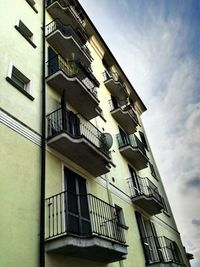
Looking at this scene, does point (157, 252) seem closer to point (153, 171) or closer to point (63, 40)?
point (153, 171)

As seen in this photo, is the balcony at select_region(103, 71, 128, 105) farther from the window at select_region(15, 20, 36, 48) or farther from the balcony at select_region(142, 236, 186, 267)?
the balcony at select_region(142, 236, 186, 267)

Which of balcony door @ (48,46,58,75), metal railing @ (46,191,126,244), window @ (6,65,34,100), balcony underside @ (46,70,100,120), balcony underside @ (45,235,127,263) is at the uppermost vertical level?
balcony door @ (48,46,58,75)

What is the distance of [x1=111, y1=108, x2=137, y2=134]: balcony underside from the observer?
17741 millimetres

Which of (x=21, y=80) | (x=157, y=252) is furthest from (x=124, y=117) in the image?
(x=21, y=80)

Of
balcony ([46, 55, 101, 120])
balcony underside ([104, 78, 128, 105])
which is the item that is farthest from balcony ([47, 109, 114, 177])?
balcony underside ([104, 78, 128, 105])

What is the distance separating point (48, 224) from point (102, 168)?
4.30 metres

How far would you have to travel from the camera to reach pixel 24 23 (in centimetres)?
1201

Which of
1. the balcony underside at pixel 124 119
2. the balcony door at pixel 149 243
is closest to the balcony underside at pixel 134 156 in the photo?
the balcony underside at pixel 124 119

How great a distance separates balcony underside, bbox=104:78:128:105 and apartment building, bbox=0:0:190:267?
2.10 m

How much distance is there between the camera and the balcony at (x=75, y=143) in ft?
31.1

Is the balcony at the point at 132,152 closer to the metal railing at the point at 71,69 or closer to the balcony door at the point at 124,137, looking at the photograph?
the balcony door at the point at 124,137

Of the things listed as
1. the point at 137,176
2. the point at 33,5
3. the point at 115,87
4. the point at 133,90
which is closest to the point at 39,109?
the point at 33,5

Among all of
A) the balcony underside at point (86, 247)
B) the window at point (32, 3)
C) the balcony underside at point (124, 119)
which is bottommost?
the balcony underside at point (86, 247)

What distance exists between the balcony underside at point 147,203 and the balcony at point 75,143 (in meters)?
3.72
